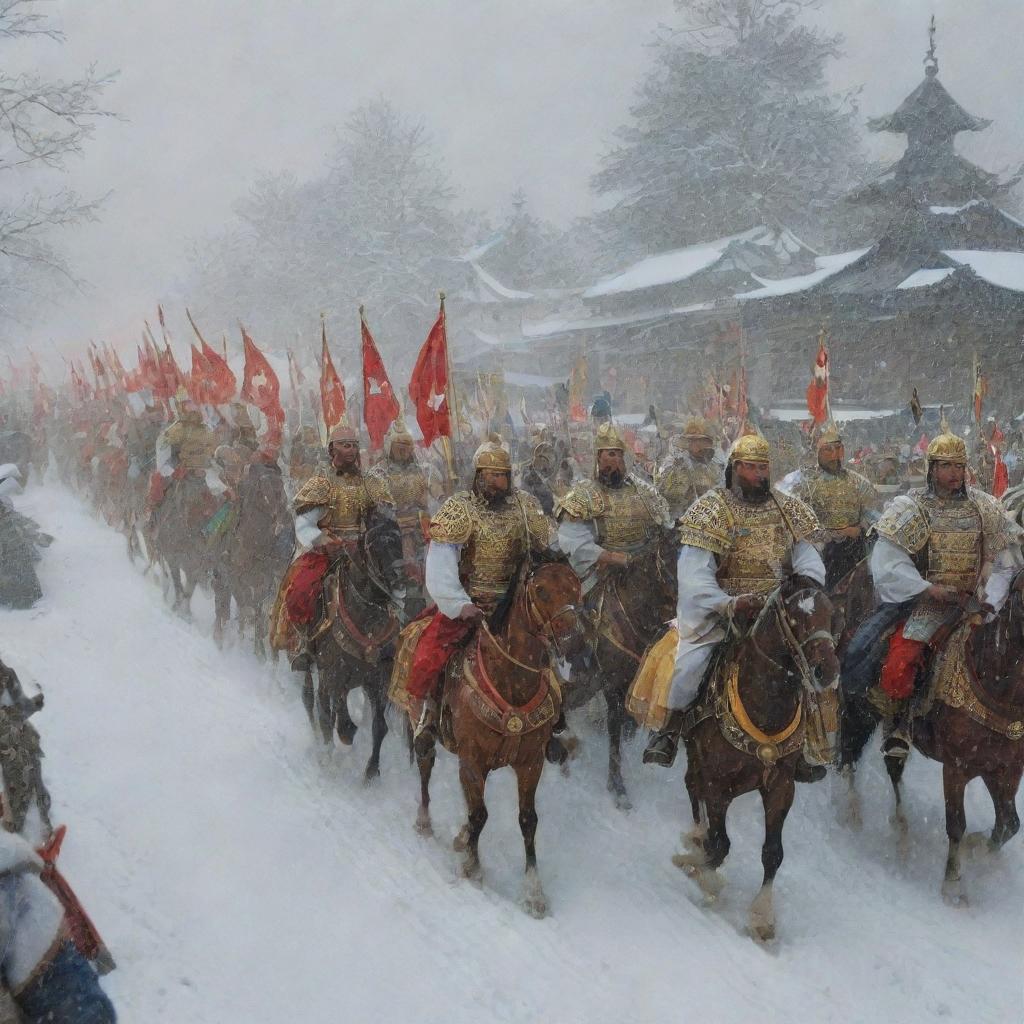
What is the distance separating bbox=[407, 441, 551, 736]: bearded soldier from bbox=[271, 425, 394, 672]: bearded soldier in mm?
1702

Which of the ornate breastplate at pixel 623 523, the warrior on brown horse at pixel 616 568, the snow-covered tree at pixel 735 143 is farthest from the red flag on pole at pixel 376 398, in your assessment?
the snow-covered tree at pixel 735 143

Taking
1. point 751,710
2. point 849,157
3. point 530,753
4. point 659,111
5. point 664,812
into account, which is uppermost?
point 659,111

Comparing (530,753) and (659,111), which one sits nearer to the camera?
(530,753)

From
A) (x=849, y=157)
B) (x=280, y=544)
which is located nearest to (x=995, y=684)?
(x=280, y=544)

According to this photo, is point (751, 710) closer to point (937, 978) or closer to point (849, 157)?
point (937, 978)

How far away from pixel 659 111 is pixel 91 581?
40851mm

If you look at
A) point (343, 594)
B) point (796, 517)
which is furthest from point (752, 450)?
point (343, 594)

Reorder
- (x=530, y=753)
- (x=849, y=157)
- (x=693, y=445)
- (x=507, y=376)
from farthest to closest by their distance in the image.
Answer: (x=849, y=157)
(x=507, y=376)
(x=693, y=445)
(x=530, y=753)

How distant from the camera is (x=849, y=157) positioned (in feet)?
151

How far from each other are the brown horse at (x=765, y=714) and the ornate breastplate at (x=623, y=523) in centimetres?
212

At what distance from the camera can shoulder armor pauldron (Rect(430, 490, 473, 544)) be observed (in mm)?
5941

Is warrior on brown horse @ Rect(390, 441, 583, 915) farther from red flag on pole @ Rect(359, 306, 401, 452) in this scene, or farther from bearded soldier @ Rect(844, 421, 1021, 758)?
red flag on pole @ Rect(359, 306, 401, 452)

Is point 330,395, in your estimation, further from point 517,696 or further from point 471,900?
point 471,900

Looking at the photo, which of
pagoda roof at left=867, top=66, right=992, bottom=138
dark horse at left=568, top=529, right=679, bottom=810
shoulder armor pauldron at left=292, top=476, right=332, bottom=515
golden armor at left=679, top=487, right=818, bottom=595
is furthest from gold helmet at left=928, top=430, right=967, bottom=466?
pagoda roof at left=867, top=66, right=992, bottom=138
